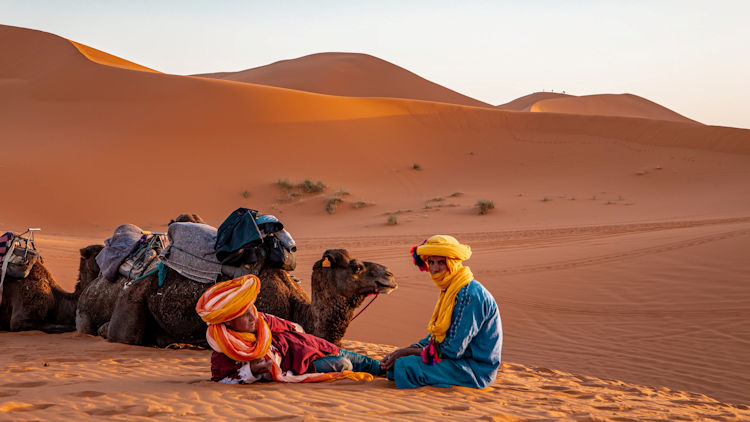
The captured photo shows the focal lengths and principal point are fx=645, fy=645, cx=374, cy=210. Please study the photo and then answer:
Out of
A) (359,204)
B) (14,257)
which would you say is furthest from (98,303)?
(359,204)

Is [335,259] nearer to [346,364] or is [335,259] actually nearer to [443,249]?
[346,364]

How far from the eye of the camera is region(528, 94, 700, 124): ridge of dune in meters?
82.5

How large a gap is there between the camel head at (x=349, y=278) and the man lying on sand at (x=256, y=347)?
25.8 inches

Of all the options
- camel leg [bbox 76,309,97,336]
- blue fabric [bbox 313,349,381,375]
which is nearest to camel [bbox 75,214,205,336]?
camel leg [bbox 76,309,97,336]

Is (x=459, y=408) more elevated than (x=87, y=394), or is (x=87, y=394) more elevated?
(x=459, y=408)

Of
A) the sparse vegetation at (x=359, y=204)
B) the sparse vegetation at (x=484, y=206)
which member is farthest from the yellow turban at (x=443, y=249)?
the sparse vegetation at (x=359, y=204)

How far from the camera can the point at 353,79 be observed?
8150 centimetres

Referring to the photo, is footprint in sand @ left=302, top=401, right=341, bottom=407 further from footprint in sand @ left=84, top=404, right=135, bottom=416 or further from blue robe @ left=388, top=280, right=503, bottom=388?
footprint in sand @ left=84, top=404, right=135, bottom=416

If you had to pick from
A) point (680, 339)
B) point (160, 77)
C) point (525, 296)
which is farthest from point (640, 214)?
point (160, 77)

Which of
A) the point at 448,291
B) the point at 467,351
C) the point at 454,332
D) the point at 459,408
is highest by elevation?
the point at 448,291

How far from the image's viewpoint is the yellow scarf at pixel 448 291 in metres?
4.89

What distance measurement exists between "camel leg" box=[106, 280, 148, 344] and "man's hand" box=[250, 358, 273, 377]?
2.53 metres

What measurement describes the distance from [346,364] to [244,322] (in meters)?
1.07

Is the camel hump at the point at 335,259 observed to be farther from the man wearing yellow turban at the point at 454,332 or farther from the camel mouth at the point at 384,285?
the man wearing yellow turban at the point at 454,332
